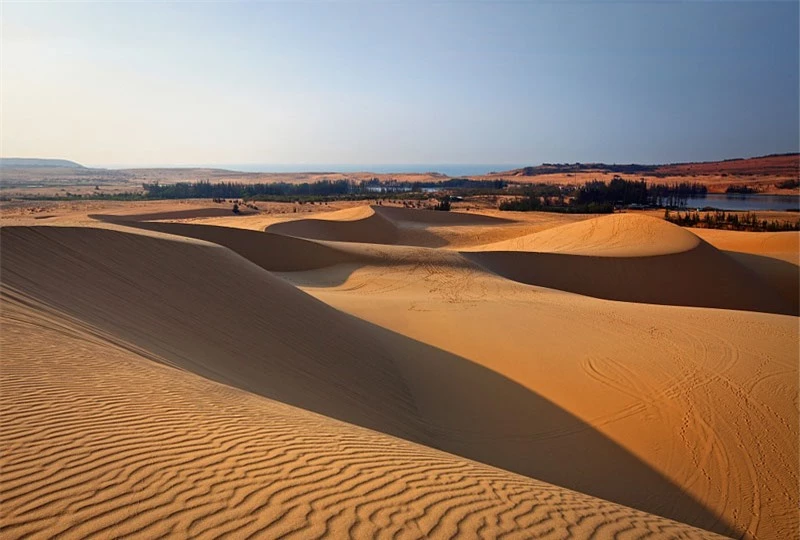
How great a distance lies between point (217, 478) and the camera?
10.1ft

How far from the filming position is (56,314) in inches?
249

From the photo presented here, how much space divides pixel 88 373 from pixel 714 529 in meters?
6.61

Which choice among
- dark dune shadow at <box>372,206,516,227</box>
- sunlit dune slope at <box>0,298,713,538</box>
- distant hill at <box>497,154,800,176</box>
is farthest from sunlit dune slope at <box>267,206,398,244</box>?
distant hill at <box>497,154,800,176</box>

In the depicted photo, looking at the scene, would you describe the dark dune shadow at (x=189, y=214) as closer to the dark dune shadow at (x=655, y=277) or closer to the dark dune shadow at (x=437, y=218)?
the dark dune shadow at (x=437, y=218)

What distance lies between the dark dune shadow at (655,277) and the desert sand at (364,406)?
527 centimetres

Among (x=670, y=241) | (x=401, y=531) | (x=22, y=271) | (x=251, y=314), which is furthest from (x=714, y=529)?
(x=670, y=241)

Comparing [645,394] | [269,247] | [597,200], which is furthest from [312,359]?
[597,200]

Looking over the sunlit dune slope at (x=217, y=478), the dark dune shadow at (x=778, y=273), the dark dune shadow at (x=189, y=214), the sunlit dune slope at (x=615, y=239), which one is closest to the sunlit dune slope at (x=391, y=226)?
the sunlit dune slope at (x=615, y=239)

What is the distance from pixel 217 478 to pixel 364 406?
410 centimetres

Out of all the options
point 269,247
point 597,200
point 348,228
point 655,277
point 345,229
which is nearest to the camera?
point 269,247

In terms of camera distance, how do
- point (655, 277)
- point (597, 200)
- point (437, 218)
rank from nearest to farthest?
point (655, 277) < point (437, 218) < point (597, 200)

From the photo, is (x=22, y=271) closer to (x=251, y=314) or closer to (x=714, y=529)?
(x=251, y=314)

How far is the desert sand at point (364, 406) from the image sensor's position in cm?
293

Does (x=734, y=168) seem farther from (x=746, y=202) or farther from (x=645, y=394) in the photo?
(x=645, y=394)
